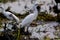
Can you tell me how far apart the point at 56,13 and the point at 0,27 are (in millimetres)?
2257

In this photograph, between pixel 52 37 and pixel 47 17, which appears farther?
pixel 47 17

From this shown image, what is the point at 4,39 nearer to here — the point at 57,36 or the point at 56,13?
the point at 57,36

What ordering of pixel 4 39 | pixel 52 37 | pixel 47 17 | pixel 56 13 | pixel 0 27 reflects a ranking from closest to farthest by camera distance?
pixel 4 39, pixel 52 37, pixel 0 27, pixel 47 17, pixel 56 13

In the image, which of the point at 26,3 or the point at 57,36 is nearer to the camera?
the point at 57,36

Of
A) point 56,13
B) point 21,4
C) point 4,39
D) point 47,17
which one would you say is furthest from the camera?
point 21,4

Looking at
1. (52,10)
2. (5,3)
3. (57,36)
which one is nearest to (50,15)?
(52,10)

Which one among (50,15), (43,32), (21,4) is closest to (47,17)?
(50,15)

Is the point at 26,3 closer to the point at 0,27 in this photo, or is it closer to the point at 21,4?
the point at 21,4

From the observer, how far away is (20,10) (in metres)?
11.3

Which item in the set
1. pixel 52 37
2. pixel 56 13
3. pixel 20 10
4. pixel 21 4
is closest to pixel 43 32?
pixel 52 37

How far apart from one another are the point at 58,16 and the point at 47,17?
359 millimetres

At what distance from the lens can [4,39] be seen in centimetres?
771

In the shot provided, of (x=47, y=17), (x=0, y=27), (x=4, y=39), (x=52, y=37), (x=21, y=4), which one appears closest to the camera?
(x=4, y=39)

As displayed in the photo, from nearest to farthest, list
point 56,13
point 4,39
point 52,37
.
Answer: point 4,39, point 52,37, point 56,13
